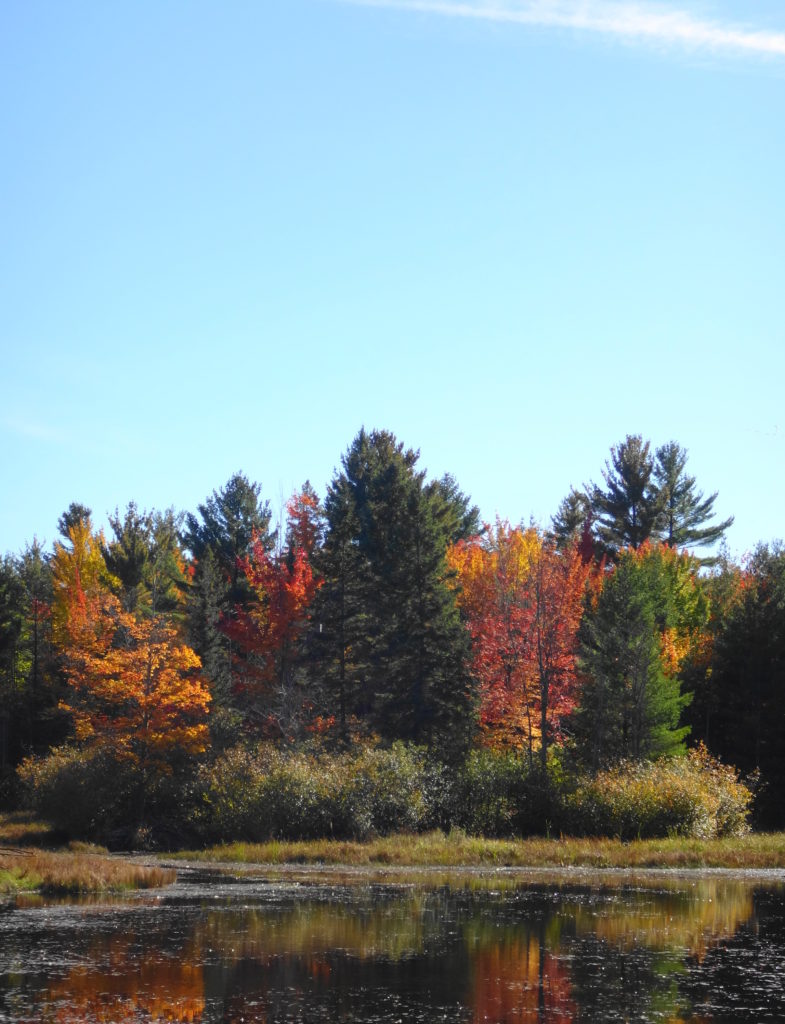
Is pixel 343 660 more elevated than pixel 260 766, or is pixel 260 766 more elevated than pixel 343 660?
pixel 343 660

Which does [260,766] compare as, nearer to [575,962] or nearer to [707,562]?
[575,962]

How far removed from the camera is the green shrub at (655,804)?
149 feet

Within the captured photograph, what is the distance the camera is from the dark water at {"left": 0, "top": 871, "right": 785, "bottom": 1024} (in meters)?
17.4

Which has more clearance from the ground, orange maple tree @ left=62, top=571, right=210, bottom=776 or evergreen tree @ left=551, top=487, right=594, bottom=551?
evergreen tree @ left=551, top=487, right=594, bottom=551

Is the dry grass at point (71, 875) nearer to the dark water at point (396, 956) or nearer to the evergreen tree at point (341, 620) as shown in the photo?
the dark water at point (396, 956)

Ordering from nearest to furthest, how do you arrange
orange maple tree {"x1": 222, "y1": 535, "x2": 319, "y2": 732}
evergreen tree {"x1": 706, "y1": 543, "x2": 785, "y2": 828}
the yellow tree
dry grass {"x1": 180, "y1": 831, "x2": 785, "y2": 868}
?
dry grass {"x1": 180, "y1": 831, "x2": 785, "y2": 868} → the yellow tree → evergreen tree {"x1": 706, "y1": 543, "x2": 785, "y2": 828} → orange maple tree {"x1": 222, "y1": 535, "x2": 319, "y2": 732}

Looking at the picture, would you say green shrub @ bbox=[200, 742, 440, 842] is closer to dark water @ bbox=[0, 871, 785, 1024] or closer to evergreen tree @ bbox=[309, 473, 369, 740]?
evergreen tree @ bbox=[309, 473, 369, 740]

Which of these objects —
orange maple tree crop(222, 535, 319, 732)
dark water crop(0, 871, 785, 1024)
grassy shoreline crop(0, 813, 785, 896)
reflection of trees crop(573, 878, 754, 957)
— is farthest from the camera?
orange maple tree crop(222, 535, 319, 732)

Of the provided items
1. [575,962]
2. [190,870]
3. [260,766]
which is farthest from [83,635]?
[575,962]

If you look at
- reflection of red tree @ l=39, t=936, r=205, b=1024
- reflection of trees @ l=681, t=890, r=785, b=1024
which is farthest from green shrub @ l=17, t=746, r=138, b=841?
reflection of trees @ l=681, t=890, r=785, b=1024

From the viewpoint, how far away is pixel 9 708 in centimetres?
7606

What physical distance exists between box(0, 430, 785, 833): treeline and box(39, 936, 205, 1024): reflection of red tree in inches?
1034

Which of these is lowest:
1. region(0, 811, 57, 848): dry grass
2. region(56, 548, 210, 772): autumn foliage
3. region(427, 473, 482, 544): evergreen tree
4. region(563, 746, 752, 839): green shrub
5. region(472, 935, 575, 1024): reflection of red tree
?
region(472, 935, 575, 1024): reflection of red tree

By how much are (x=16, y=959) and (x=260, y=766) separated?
87.0 ft
